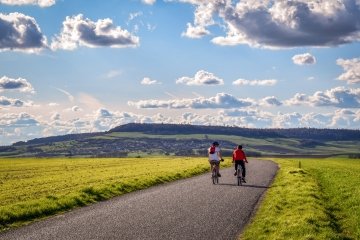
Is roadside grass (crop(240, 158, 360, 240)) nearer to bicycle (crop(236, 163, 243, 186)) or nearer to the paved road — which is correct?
the paved road

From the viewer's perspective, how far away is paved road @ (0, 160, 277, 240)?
47.3 ft

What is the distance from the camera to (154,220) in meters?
16.8

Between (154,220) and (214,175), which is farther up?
(214,175)

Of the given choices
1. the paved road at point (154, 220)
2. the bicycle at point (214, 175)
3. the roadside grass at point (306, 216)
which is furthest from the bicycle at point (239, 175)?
the paved road at point (154, 220)

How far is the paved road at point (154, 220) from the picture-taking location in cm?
1441

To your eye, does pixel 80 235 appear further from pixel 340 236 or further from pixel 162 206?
pixel 340 236

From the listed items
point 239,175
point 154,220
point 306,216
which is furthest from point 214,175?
point 154,220

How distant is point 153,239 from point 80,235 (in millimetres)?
2451

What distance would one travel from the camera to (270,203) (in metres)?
21.5

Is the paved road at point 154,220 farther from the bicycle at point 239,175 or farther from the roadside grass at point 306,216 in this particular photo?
the bicycle at point 239,175

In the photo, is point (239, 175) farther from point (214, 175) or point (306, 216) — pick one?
point (306, 216)

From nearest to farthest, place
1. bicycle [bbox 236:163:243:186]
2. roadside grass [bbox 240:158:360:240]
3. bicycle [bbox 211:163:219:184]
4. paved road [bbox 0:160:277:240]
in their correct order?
paved road [bbox 0:160:277:240], roadside grass [bbox 240:158:360:240], bicycle [bbox 236:163:243:186], bicycle [bbox 211:163:219:184]

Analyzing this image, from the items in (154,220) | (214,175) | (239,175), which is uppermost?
(239,175)

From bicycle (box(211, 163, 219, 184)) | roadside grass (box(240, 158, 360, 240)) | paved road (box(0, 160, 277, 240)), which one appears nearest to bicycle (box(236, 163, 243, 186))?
bicycle (box(211, 163, 219, 184))
